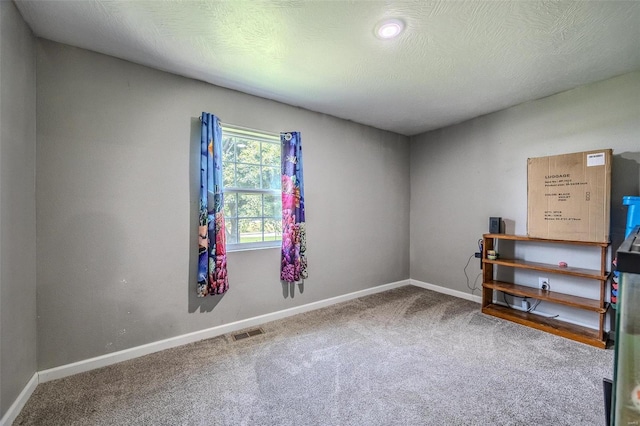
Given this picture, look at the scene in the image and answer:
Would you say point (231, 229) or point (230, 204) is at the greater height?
point (230, 204)

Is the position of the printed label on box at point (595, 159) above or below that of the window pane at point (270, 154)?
below

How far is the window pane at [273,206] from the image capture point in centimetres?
284

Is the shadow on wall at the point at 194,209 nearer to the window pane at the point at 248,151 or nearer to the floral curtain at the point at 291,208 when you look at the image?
the window pane at the point at 248,151

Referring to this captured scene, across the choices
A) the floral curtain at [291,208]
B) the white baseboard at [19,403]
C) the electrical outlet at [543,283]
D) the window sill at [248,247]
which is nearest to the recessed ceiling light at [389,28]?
the floral curtain at [291,208]

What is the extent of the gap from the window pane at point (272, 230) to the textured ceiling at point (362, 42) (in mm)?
1334

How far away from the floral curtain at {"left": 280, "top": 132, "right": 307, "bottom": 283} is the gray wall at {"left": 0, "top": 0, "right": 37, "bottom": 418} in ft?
6.06

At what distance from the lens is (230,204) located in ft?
8.63

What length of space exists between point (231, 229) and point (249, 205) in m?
0.31

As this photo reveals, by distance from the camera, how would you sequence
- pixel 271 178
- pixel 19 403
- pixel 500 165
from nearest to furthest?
1. pixel 19 403
2. pixel 271 178
3. pixel 500 165

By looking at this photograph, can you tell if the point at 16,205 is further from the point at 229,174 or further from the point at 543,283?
the point at 543,283

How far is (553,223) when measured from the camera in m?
2.43

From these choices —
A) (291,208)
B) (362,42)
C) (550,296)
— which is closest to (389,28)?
(362,42)

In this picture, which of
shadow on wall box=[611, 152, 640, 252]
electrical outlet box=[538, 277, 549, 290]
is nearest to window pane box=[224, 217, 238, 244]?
electrical outlet box=[538, 277, 549, 290]

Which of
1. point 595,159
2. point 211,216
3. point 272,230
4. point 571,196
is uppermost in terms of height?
point 595,159
